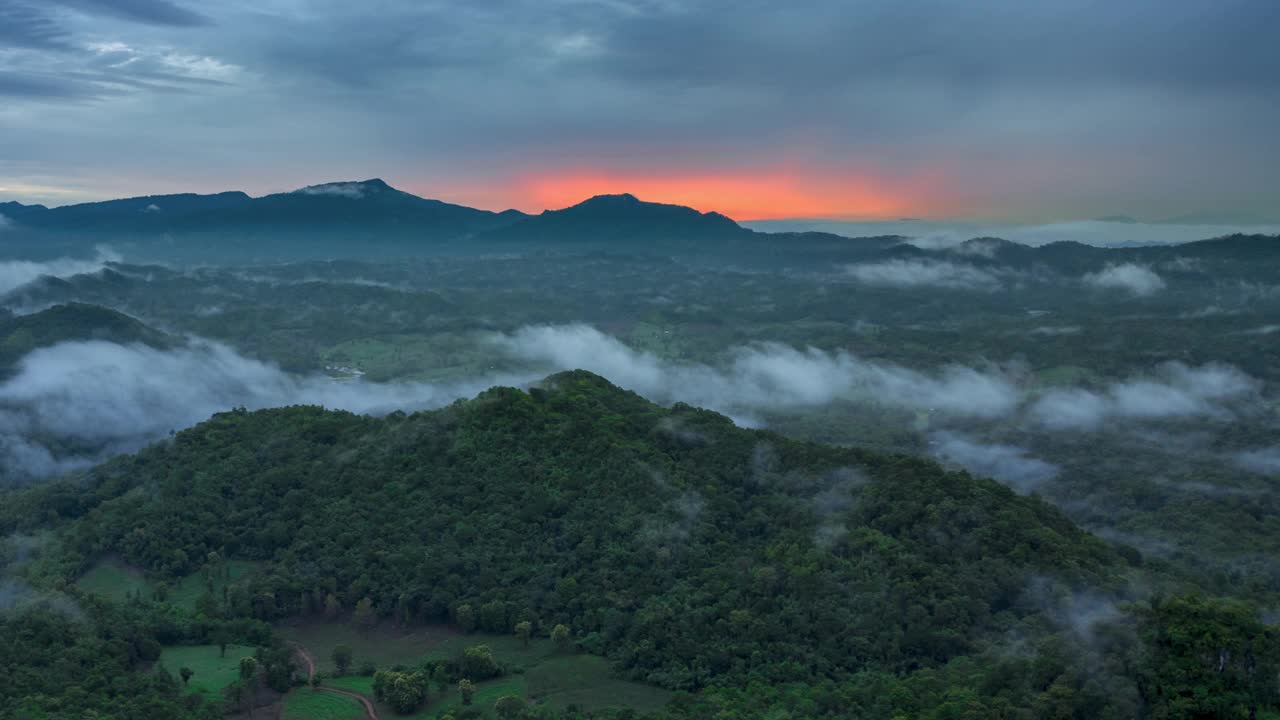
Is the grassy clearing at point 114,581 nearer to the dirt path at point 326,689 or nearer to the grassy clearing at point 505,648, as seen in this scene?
the dirt path at point 326,689

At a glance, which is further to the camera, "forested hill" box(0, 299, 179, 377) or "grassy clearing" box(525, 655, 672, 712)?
"forested hill" box(0, 299, 179, 377)

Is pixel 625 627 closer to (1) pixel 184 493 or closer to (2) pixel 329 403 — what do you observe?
(1) pixel 184 493

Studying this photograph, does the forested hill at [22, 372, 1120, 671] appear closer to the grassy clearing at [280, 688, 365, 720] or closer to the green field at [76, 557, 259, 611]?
the green field at [76, 557, 259, 611]

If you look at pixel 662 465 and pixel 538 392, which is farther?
pixel 538 392

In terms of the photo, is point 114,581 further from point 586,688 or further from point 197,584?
point 586,688

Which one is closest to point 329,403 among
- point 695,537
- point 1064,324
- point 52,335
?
point 52,335

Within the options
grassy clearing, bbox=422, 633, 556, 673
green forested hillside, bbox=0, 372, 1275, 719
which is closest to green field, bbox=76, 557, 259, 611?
green forested hillside, bbox=0, 372, 1275, 719

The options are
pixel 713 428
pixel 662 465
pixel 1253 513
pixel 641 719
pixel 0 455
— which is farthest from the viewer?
pixel 0 455
